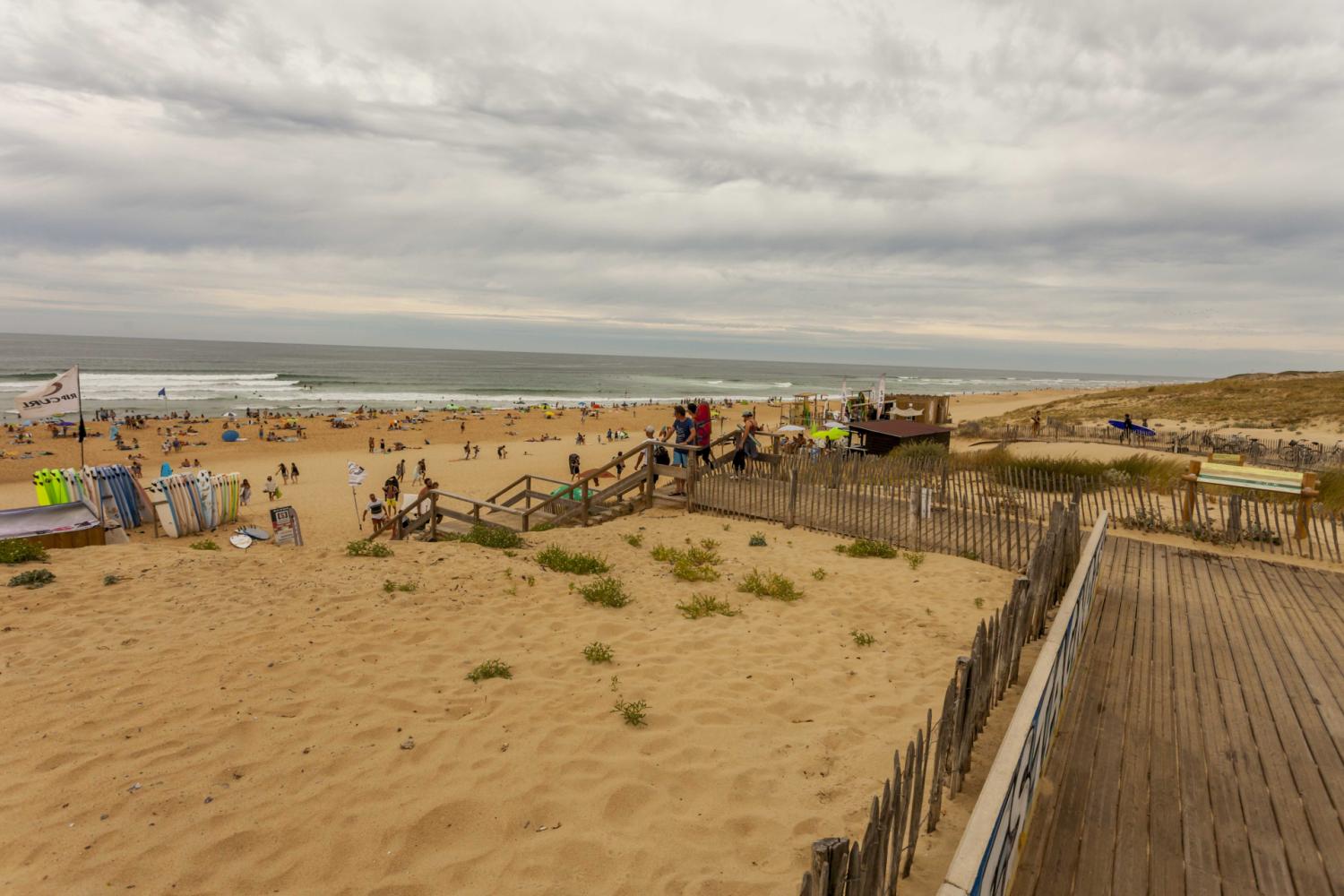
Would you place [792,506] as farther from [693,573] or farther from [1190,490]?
[1190,490]

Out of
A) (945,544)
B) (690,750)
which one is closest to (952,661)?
(690,750)

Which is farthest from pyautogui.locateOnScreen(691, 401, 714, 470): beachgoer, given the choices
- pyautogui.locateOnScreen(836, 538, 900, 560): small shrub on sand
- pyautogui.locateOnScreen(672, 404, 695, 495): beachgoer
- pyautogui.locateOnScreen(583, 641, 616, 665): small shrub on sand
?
pyautogui.locateOnScreen(583, 641, 616, 665): small shrub on sand

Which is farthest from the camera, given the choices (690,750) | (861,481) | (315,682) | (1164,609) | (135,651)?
(861,481)

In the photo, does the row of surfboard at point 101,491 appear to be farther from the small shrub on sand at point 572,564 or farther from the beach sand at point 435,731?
the small shrub on sand at point 572,564

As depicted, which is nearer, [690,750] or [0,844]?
[0,844]

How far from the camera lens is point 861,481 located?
1297cm

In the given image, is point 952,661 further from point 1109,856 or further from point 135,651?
point 135,651

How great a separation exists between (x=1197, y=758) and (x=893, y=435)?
15.8 meters

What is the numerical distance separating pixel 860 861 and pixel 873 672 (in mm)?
3901

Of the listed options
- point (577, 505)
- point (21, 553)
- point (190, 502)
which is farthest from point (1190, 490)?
point (190, 502)

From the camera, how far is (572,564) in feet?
29.1

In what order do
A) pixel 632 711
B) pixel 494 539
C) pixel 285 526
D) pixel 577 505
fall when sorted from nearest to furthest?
Answer: pixel 632 711 → pixel 494 539 → pixel 577 505 → pixel 285 526

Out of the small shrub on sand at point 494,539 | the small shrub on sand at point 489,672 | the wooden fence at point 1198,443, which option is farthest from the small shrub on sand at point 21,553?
the wooden fence at point 1198,443

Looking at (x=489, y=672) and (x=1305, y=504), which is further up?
(x=1305, y=504)
